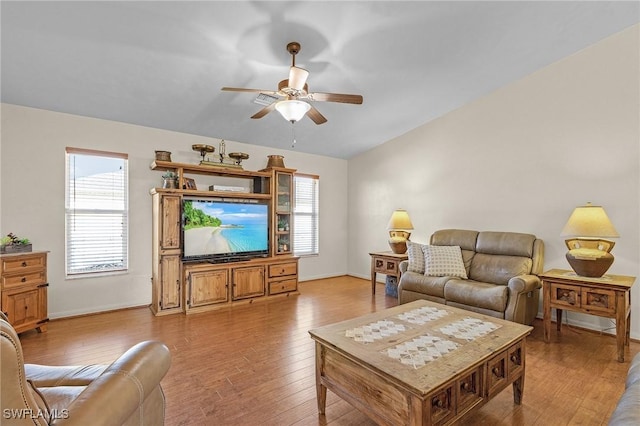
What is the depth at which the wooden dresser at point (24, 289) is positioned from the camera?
2.93 meters

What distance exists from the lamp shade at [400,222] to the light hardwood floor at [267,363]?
53.0 inches

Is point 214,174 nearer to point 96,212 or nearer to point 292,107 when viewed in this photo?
point 96,212

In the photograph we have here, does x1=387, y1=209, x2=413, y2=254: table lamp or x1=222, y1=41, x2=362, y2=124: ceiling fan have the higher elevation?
x1=222, y1=41, x2=362, y2=124: ceiling fan

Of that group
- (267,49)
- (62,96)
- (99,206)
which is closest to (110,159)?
(99,206)

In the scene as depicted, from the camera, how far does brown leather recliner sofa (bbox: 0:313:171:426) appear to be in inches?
29.3

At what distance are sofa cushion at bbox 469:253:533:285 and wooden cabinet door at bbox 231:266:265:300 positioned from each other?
2855 millimetres

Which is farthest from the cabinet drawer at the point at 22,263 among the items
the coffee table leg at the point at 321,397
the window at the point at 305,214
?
the window at the point at 305,214

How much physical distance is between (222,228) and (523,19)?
13.5 feet

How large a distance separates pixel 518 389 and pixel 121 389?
2294 millimetres

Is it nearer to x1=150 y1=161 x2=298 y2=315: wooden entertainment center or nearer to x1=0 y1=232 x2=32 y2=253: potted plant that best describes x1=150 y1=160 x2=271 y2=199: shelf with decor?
x1=150 y1=161 x2=298 y2=315: wooden entertainment center

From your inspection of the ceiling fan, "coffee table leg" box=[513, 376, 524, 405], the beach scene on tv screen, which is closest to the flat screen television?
the beach scene on tv screen

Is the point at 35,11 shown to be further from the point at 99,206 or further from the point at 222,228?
the point at 222,228

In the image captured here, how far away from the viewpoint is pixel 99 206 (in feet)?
12.8

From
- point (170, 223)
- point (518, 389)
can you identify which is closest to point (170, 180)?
point (170, 223)
